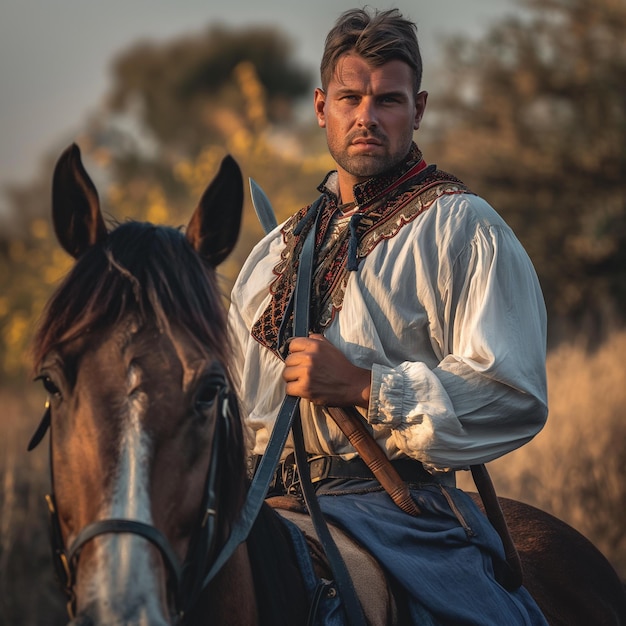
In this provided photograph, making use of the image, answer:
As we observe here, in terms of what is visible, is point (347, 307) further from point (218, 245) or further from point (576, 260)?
point (576, 260)

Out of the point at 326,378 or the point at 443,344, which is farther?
the point at 443,344

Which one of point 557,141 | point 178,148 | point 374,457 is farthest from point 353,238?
point 178,148

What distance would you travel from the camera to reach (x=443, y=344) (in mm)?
3164

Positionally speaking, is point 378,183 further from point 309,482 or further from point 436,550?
point 436,550

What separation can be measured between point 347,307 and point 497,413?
21.4 inches

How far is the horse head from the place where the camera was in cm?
207

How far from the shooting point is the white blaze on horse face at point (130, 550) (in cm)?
199

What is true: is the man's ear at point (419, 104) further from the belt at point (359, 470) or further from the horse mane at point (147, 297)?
the horse mane at point (147, 297)

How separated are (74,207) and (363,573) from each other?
1.20 meters

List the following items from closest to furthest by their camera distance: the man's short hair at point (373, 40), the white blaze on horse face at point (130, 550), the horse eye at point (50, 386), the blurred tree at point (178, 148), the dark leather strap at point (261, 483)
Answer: the white blaze on horse face at point (130, 550), the horse eye at point (50, 386), the dark leather strap at point (261, 483), the man's short hair at point (373, 40), the blurred tree at point (178, 148)

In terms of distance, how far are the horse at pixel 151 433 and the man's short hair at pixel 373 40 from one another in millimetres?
900

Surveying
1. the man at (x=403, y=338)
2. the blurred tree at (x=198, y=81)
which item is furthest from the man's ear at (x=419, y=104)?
the blurred tree at (x=198, y=81)

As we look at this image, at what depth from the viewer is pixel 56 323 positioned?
7.72 feet

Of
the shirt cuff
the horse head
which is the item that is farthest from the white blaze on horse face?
the shirt cuff
